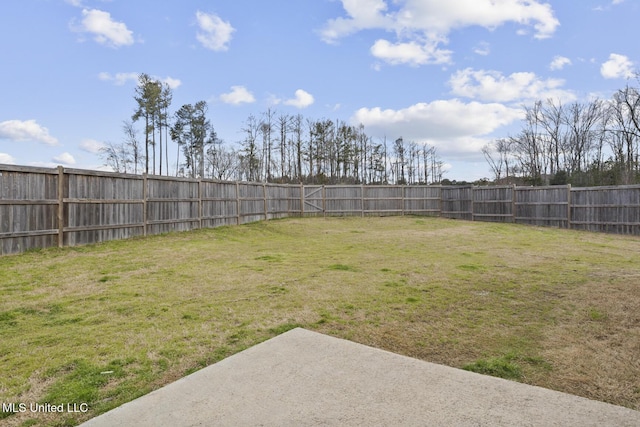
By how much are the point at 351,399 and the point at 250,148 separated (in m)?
28.7

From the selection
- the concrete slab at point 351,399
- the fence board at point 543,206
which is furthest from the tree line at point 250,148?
the concrete slab at point 351,399

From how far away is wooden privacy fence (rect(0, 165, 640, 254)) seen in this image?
7.66 metres

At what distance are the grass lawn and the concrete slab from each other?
12.0 inches

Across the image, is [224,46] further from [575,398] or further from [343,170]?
[343,170]

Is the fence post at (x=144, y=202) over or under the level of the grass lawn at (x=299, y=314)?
over

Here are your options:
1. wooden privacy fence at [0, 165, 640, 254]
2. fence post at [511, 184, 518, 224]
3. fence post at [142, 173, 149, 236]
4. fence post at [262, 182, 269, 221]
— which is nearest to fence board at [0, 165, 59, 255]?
wooden privacy fence at [0, 165, 640, 254]

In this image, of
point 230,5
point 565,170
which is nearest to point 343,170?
point 565,170

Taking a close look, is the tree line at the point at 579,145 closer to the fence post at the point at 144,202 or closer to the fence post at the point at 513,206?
the fence post at the point at 513,206

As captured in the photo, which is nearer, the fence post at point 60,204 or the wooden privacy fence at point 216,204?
the wooden privacy fence at point 216,204

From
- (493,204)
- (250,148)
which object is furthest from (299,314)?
(250,148)

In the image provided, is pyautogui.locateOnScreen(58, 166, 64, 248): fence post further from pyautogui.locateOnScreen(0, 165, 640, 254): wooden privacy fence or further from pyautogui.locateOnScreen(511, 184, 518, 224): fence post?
pyautogui.locateOnScreen(511, 184, 518, 224): fence post

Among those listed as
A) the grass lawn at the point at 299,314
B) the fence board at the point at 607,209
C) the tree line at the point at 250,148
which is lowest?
the grass lawn at the point at 299,314

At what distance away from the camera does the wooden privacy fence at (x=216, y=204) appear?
7.66 m

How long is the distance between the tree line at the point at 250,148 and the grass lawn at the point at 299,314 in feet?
72.0
